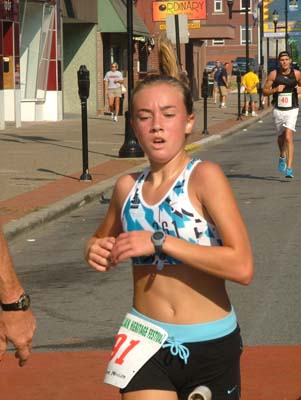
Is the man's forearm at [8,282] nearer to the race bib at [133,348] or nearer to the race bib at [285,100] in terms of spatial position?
the race bib at [133,348]

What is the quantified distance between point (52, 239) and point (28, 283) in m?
2.85

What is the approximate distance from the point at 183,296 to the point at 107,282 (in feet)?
20.6

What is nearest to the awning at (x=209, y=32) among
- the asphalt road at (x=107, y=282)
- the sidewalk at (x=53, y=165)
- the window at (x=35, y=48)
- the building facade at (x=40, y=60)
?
the building facade at (x=40, y=60)

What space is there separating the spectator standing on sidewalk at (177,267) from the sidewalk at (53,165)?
2.13 m

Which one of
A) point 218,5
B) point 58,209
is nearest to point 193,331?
point 58,209

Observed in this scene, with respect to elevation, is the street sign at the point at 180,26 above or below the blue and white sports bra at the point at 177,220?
above

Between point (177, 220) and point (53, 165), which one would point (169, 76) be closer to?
point (177, 220)

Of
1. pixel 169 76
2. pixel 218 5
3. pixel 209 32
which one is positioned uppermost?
pixel 218 5

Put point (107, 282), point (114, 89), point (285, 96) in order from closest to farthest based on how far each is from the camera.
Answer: point (107, 282), point (285, 96), point (114, 89)

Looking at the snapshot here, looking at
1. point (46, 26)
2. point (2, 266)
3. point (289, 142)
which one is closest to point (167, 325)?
point (2, 266)

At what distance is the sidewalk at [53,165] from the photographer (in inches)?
577

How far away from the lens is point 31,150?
2538 centimetres

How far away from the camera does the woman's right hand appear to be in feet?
13.0

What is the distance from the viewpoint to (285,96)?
1816 centimetres
